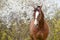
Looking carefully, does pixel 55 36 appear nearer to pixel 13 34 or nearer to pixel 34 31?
pixel 13 34

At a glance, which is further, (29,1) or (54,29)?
(29,1)

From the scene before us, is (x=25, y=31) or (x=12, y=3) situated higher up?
(x=12, y=3)

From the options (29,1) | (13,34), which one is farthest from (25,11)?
(13,34)

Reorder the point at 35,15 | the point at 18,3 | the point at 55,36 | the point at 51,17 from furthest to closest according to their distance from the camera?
1. the point at 18,3
2. the point at 51,17
3. the point at 55,36
4. the point at 35,15

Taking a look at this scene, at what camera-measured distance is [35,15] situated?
606 cm

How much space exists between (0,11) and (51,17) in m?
1.90

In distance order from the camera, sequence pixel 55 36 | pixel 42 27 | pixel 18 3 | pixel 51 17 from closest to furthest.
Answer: pixel 42 27, pixel 55 36, pixel 51 17, pixel 18 3

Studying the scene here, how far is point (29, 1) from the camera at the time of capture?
9930mm

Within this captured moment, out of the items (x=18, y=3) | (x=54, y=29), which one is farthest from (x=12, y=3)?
(x=54, y=29)

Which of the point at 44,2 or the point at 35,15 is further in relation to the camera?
the point at 44,2

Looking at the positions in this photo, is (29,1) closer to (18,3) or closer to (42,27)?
(18,3)

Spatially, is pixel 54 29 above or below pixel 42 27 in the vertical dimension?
below

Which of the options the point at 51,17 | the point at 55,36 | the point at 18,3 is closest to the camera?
the point at 55,36

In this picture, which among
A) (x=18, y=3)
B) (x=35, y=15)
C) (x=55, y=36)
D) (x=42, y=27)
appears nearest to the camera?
(x=35, y=15)
